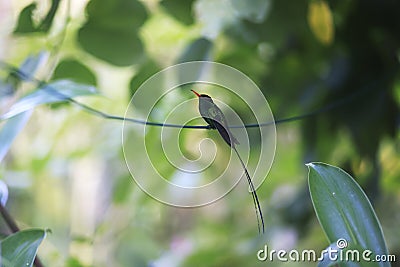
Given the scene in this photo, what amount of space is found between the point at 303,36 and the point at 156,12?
0.57 ft

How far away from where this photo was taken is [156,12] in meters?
0.63

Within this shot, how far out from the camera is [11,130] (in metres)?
0.37

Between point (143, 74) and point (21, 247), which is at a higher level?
point (143, 74)

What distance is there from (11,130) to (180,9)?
22cm

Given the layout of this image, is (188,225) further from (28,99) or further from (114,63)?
(28,99)

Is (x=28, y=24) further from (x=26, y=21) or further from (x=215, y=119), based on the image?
(x=215, y=119)

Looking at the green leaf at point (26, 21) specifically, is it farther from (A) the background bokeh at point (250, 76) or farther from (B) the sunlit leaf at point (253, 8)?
(B) the sunlit leaf at point (253, 8)

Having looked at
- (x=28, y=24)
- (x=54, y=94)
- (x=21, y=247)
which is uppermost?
(x=28, y=24)

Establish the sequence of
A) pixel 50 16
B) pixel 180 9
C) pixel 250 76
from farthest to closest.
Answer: pixel 250 76 < pixel 180 9 < pixel 50 16

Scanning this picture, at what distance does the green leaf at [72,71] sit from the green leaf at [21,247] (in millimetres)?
232

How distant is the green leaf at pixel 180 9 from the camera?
520mm

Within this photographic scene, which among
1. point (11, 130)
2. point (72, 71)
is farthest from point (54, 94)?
point (72, 71)

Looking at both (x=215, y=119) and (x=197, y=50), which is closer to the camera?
(x=215, y=119)

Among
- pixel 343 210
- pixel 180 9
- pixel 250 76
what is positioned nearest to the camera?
pixel 343 210
